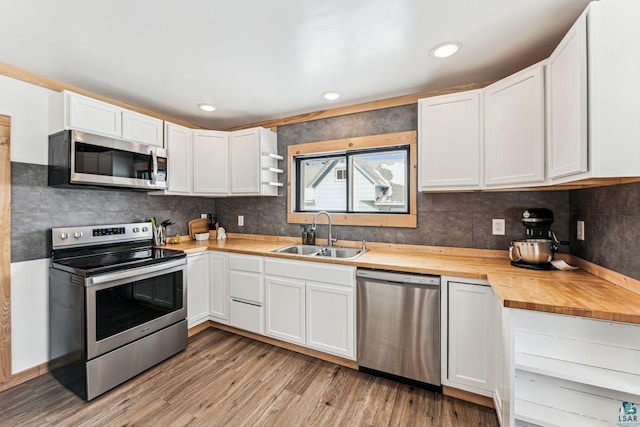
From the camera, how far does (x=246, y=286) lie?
2.69 m

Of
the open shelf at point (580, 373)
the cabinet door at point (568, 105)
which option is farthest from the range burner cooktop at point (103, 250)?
the cabinet door at point (568, 105)

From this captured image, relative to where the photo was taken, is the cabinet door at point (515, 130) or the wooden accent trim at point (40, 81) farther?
the wooden accent trim at point (40, 81)

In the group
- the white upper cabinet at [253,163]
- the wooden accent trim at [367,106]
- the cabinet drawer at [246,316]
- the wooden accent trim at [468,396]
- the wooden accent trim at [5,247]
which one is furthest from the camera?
the white upper cabinet at [253,163]

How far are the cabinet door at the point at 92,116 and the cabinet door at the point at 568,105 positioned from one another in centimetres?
317

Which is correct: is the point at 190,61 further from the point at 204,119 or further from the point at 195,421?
the point at 195,421

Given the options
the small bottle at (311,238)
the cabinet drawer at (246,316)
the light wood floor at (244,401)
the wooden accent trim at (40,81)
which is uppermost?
the wooden accent trim at (40,81)

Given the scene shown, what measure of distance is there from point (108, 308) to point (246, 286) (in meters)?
1.08

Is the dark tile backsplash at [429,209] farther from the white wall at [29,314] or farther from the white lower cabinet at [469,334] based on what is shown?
the white wall at [29,314]

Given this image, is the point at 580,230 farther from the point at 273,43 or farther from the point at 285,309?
the point at 273,43

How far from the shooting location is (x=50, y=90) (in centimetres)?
222

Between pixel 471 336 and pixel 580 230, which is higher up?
pixel 580 230

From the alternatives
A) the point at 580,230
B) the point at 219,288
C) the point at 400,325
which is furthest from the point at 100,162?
the point at 580,230

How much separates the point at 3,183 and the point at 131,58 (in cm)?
131

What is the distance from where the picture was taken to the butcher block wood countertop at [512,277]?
1213mm
